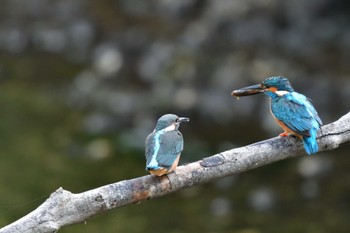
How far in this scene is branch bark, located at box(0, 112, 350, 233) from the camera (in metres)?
3.73

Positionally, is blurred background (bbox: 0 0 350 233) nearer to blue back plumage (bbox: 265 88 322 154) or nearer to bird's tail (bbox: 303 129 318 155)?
blue back plumage (bbox: 265 88 322 154)

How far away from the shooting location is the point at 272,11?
426 inches

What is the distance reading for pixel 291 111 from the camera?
4.62m

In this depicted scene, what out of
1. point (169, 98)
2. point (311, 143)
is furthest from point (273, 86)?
point (169, 98)

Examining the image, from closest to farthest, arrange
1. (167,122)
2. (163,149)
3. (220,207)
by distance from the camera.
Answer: (163,149) → (167,122) → (220,207)

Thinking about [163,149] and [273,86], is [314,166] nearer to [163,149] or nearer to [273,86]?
[273,86]

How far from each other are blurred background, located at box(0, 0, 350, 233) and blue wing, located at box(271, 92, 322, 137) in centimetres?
314

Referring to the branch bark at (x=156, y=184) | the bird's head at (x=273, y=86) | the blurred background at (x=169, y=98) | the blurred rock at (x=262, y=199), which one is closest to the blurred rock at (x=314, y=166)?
the blurred background at (x=169, y=98)

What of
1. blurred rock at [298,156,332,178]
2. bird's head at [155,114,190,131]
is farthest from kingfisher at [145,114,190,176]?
blurred rock at [298,156,332,178]

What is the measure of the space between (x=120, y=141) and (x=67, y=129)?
2.39ft

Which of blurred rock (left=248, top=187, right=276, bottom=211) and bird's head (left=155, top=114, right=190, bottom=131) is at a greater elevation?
blurred rock (left=248, top=187, right=276, bottom=211)

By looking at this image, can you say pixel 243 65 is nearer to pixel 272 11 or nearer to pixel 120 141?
pixel 272 11

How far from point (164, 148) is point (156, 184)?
262 millimetres

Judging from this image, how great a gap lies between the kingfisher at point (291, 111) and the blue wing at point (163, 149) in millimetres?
516
